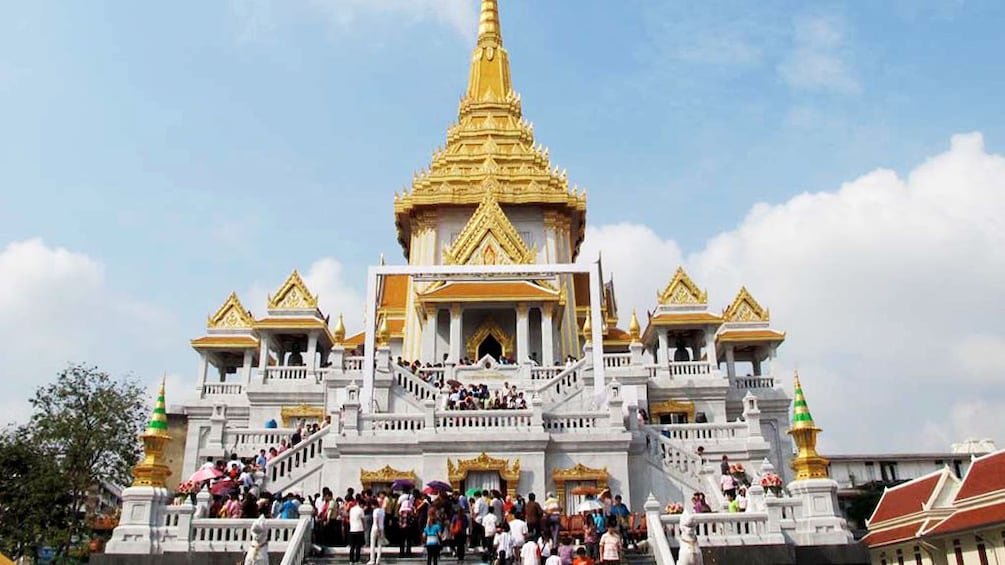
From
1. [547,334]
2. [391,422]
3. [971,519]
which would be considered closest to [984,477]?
[971,519]

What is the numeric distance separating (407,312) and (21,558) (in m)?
16.0

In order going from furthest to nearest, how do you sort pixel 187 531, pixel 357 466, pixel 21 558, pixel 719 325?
pixel 719 325 → pixel 21 558 → pixel 357 466 → pixel 187 531

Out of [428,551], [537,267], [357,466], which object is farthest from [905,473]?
[428,551]

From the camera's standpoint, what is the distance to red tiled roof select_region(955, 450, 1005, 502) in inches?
1077

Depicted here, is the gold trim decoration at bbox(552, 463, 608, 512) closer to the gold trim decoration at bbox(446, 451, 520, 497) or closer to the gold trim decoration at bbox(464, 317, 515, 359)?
the gold trim decoration at bbox(446, 451, 520, 497)

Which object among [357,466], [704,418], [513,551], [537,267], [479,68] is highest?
[479,68]

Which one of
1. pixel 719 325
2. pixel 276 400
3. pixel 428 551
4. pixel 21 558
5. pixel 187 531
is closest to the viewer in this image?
pixel 428 551

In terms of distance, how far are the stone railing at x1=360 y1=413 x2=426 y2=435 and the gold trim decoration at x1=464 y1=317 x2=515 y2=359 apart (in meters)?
12.6

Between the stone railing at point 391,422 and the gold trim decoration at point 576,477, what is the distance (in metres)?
3.30

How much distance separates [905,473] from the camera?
206ft

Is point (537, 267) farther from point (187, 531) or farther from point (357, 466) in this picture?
point (187, 531)

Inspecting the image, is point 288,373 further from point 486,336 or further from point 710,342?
point 710,342

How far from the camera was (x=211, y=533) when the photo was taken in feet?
50.8

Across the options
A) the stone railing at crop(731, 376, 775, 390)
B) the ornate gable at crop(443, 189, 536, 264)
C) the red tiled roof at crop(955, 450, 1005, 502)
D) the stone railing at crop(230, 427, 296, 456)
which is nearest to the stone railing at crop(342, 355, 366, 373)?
the stone railing at crop(230, 427, 296, 456)
